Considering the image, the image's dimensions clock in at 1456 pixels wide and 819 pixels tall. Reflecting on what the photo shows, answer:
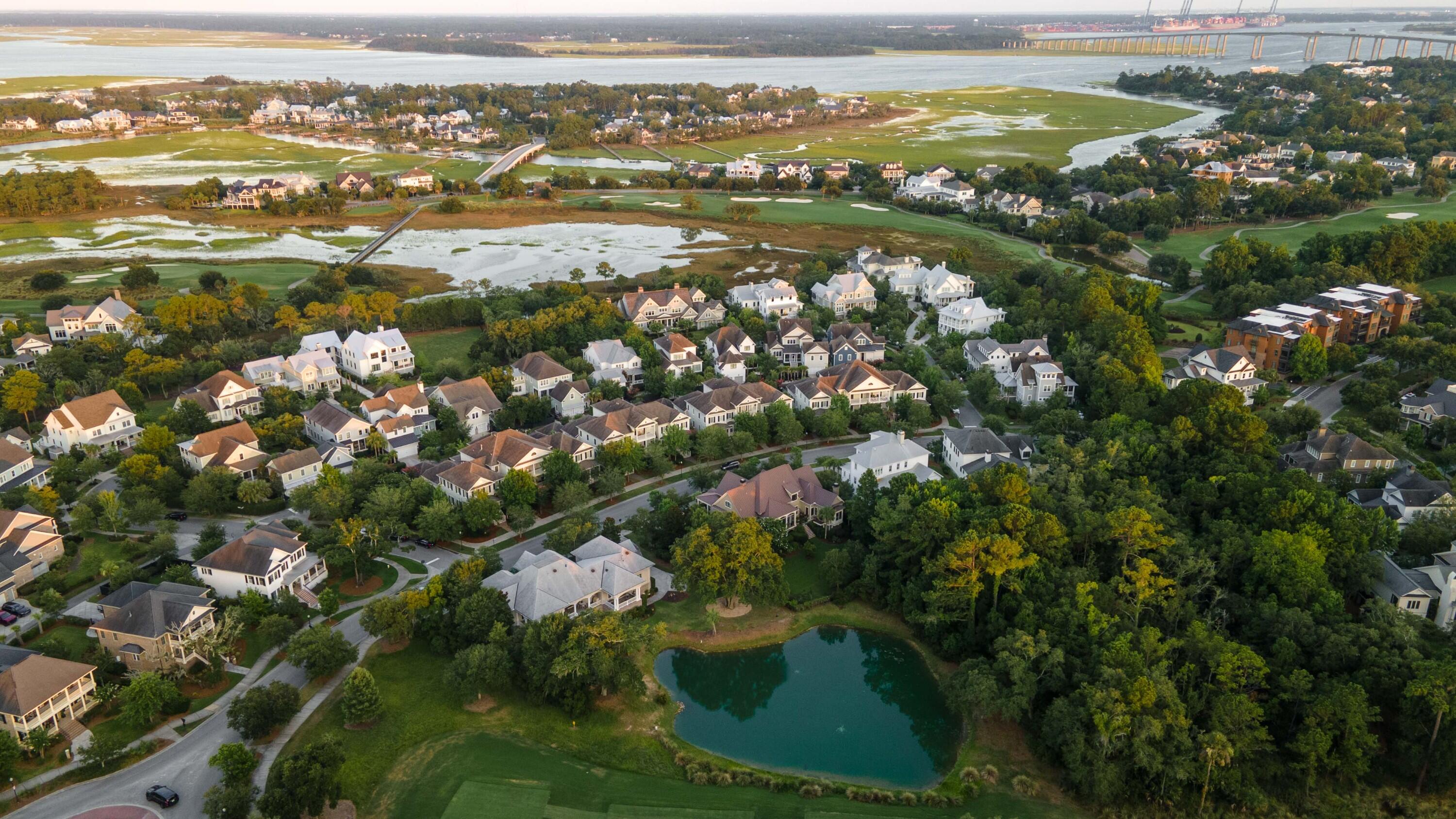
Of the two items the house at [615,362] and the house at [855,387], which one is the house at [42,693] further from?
the house at [855,387]

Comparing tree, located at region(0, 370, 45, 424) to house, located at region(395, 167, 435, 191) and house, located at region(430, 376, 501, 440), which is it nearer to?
house, located at region(430, 376, 501, 440)

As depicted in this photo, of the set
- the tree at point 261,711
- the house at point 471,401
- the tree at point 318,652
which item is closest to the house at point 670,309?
the house at point 471,401

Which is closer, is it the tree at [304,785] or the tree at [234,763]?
the tree at [304,785]

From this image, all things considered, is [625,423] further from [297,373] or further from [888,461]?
[297,373]

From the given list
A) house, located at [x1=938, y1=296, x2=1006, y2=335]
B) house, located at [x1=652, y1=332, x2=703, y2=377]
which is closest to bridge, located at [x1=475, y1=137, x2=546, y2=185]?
house, located at [x1=652, y1=332, x2=703, y2=377]

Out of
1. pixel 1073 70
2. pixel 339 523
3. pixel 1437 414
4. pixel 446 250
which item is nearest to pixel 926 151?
pixel 446 250

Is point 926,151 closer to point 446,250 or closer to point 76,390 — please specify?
point 446,250
